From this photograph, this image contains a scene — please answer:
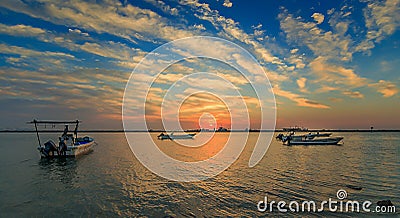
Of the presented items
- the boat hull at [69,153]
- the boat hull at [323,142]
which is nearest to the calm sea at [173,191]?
the boat hull at [69,153]

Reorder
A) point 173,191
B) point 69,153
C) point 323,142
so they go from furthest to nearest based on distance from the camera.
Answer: point 323,142, point 69,153, point 173,191

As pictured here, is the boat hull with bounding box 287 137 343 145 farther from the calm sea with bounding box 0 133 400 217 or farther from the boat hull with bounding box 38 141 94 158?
the boat hull with bounding box 38 141 94 158

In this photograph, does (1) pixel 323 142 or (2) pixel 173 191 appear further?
(1) pixel 323 142

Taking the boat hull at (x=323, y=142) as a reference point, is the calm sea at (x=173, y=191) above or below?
below

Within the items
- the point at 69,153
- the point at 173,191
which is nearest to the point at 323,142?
the point at 173,191

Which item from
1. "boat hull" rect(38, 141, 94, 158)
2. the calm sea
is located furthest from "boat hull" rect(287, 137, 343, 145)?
"boat hull" rect(38, 141, 94, 158)

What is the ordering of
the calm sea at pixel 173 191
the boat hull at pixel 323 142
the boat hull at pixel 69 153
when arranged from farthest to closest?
the boat hull at pixel 323 142 → the boat hull at pixel 69 153 → the calm sea at pixel 173 191

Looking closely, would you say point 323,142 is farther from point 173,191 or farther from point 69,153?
point 69,153

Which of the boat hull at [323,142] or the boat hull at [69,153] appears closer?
the boat hull at [69,153]

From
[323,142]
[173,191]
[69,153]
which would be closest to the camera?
[173,191]

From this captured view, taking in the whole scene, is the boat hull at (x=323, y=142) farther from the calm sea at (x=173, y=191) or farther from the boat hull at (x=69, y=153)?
the boat hull at (x=69, y=153)

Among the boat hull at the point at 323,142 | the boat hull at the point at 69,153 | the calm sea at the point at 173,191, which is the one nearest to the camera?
the calm sea at the point at 173,191

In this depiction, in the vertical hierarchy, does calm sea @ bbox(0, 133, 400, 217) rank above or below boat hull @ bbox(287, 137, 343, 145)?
below

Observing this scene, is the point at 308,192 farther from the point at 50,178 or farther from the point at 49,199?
the point at 50,178
